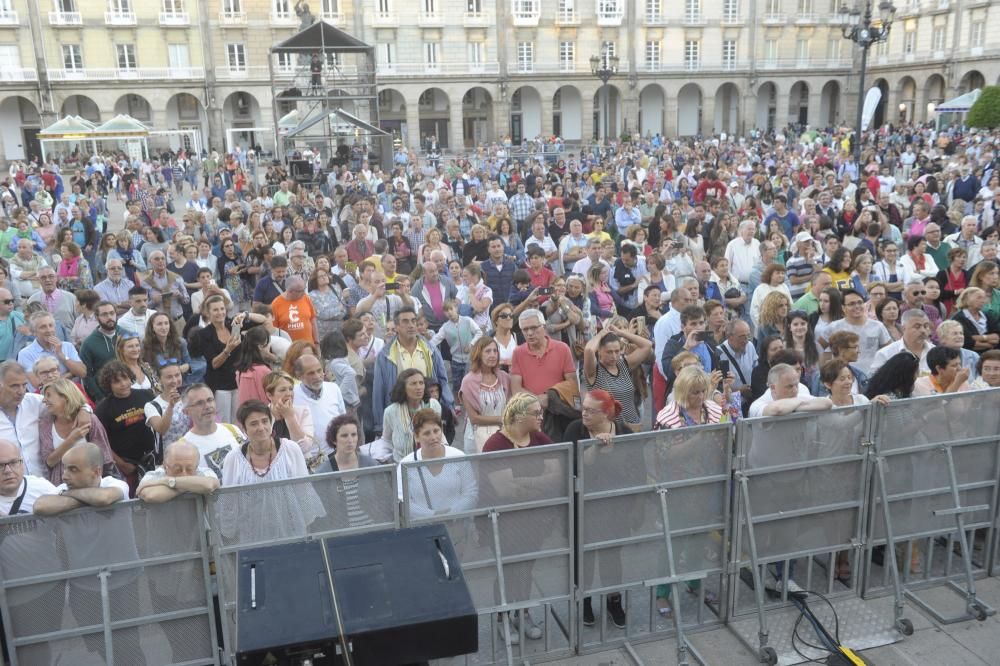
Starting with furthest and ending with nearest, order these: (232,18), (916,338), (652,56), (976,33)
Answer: (652,56) < (232,18) < (976,33) < (916,338)

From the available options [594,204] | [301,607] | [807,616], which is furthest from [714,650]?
[594,204]

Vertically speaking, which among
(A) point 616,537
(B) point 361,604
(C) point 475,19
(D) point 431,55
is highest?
(C) point 475,19

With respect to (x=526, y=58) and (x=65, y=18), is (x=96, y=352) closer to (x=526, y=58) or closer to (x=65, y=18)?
(x=65, y=18)

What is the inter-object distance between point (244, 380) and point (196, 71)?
48.0 meters

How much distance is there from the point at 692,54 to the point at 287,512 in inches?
2201

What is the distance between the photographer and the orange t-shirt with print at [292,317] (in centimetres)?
787

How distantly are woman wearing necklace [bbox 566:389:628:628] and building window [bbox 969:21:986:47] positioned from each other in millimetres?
52901

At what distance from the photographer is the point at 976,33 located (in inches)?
1877

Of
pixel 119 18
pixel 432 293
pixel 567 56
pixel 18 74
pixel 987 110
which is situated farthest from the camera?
pixel 567 56

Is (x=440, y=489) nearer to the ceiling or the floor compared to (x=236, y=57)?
nearer to the floor

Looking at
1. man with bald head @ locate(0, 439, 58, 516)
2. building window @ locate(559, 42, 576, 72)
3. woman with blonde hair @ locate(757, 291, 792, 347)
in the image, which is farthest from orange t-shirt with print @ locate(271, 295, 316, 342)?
building window @ locate(559, 42, 576, 72)

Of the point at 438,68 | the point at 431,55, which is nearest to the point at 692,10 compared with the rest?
the point at 438,68

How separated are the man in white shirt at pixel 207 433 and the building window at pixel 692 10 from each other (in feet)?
180

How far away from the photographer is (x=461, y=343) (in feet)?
25.5
